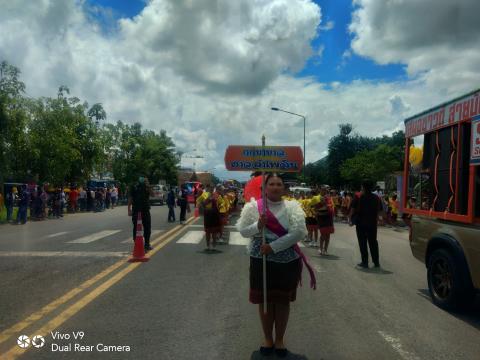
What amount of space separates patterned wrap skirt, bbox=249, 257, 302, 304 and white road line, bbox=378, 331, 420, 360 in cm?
115

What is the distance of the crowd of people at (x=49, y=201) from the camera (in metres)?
20.7

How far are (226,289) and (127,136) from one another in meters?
50.2

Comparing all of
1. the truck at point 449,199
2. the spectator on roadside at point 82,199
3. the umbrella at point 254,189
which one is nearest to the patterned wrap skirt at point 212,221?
the truck at point 449,199

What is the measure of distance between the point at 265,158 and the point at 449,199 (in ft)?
9.41

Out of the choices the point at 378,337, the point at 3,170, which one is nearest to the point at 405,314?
the point at 378,337

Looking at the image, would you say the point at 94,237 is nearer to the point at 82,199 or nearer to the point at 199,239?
the point at 199,239

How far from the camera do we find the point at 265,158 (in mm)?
5148

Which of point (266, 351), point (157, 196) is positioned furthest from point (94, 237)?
point (157, 196)

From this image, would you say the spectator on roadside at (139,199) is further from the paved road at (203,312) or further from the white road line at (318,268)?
the white road line at (318,268)

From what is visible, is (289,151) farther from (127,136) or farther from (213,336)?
(127,136)

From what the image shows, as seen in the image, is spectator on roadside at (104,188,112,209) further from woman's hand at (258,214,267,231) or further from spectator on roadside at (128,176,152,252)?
woman's hand at (258,214,267,231)

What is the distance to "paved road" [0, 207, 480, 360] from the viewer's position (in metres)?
4.69

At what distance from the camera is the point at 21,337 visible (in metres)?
4.87

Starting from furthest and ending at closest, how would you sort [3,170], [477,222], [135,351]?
[3,170], [477,222], [135,351]
